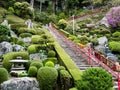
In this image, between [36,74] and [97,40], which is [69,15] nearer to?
[97,40]

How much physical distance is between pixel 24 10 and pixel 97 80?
33.3 m

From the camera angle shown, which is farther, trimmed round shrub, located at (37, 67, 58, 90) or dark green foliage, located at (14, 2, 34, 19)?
dark green foliage, located at (14, 2, 34, 19)

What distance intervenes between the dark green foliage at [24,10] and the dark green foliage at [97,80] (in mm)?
31547

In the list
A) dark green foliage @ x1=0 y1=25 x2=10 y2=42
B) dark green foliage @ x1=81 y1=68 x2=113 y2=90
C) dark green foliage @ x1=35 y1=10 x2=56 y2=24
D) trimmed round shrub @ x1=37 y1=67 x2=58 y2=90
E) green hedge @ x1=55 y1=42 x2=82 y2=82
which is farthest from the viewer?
dark green foliage @ x1=35 y1=10 x2=56 y2=24

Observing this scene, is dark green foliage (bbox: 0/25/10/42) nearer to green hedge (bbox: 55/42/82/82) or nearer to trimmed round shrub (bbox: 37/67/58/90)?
green hedge (bbox: 55/42/82/82)

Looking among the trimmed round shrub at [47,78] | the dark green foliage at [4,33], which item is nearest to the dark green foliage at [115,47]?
the dark green foliage at [4,33]

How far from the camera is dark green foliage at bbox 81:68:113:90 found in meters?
12.2

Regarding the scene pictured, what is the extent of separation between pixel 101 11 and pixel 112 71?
126 feet

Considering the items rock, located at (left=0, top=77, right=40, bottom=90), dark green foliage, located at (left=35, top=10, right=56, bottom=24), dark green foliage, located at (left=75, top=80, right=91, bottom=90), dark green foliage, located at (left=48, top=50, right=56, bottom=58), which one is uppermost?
dark green foliage, located at (left=35, top=10, right=56, bottom=24)

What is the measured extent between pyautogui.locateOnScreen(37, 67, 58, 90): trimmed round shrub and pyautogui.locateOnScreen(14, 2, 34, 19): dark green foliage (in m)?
28.2

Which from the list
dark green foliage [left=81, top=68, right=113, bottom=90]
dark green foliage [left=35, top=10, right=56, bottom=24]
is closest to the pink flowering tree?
dark green foliage [left=35, top=10, right=56, bottom=24]

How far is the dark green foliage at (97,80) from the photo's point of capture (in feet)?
40.1

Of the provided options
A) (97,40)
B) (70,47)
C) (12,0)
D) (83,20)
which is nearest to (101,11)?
(83,20)

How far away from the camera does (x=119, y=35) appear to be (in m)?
36.2
